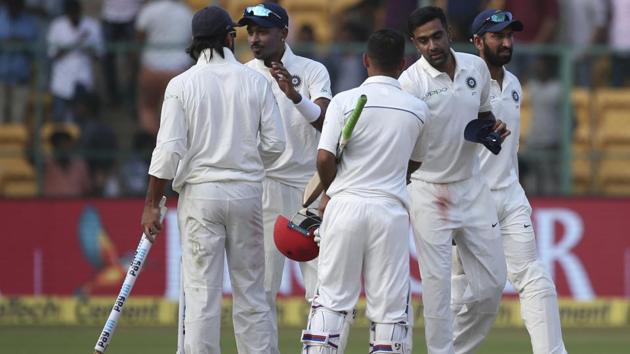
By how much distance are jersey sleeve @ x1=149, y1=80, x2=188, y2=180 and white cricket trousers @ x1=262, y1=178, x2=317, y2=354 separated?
4.16ft

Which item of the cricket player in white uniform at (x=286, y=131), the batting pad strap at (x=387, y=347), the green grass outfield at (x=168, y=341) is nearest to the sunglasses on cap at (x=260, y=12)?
the cricket player in white uniform at (x=286, y=131)

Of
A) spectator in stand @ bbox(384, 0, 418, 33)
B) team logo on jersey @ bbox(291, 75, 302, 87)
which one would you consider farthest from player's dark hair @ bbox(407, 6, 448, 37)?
spectator in stand @ bbox(384, 0, 418, 33)

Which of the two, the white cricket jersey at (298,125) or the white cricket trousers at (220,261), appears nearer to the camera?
the white cricket trousers at (220,261)

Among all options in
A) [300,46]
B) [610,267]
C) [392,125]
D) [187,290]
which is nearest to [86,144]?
[300,46]

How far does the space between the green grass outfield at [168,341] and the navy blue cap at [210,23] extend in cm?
353

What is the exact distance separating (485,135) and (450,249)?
0.71 meters

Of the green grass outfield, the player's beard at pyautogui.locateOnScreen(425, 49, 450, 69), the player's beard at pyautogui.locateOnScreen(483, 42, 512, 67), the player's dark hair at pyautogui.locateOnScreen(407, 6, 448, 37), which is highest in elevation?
the player's dark hair at pyautogui.locateOnScreen(407, 6, 448, 37)

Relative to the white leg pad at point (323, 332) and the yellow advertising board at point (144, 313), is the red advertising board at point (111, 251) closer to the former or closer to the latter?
the yellow advertising board at point (144, 313)

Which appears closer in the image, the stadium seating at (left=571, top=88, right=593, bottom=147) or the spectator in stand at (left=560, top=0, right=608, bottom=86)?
the stadium seating at (left=571, top=88, right=593, bottom=147)

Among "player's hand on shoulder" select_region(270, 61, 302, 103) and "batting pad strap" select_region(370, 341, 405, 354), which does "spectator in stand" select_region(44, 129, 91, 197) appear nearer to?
"player's hand on shoulder" select_region(270, 61, 302, 103)

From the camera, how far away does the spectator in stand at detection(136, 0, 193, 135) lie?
49.9ft

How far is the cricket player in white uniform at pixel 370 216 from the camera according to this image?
7.99 meters

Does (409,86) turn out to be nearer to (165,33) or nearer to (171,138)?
(171,138)

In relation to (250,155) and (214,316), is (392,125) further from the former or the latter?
(214,316)
